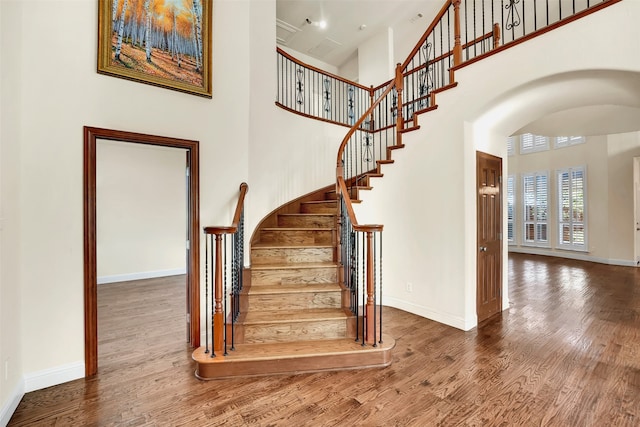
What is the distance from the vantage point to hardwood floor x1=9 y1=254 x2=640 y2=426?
1975mm

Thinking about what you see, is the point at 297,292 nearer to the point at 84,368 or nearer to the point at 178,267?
the point at 84,368

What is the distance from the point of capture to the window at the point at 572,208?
7.76m

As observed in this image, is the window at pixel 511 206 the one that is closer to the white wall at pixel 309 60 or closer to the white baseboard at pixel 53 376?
the white wall at pixel 309 60

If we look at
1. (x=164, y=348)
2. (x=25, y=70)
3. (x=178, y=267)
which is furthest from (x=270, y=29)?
(x=178, y=267)

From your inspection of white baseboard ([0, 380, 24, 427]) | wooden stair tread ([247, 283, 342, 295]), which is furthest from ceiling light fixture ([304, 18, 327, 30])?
white baseboard ([0, 380, 24, 427])

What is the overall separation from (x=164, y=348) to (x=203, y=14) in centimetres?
346

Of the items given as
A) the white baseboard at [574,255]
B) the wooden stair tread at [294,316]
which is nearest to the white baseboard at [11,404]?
the wooden stair tread at [294,316]

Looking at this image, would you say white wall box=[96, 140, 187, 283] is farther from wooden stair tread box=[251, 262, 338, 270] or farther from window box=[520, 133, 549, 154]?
window box=[520, 133, 549, 154]

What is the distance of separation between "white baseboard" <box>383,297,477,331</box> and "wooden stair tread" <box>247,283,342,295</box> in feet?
4.26

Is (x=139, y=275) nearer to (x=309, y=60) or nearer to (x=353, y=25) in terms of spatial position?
(x=309, y=60)

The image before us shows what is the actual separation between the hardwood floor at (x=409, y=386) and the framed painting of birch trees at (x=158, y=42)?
8.64 ft

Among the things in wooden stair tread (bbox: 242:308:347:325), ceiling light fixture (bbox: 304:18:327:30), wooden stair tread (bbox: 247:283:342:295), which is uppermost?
ceiling light fixture (bbox: 304:18:327:30)

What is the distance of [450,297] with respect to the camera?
354 cm

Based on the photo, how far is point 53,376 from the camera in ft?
7.79
